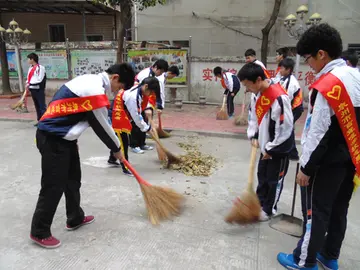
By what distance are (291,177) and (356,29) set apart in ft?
33.3

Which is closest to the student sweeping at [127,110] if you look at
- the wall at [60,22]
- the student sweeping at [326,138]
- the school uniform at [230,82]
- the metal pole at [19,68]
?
the student sweeping at [326,138]

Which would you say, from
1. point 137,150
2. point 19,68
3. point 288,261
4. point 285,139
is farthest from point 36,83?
point 288,261

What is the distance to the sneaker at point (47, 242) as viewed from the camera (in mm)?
2590

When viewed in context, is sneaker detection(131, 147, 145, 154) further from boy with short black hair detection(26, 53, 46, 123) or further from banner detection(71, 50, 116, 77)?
banner detection(71, 50, 116, 77)

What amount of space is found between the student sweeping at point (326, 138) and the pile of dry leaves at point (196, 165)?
89.3 inches

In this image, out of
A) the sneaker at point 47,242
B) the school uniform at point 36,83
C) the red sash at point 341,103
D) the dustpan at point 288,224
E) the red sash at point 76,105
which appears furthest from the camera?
→ the school uniform at point 36,83

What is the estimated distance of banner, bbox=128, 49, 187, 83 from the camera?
10.2 m

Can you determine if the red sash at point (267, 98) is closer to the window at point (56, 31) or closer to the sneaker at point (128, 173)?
the sneaker at point (128, 173)

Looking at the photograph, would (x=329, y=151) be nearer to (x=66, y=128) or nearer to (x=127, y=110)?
(x=66, y=128)

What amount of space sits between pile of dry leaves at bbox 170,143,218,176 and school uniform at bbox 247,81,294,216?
1407 mm

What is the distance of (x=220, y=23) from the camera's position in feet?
42.8

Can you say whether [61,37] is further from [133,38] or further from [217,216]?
[217,216]

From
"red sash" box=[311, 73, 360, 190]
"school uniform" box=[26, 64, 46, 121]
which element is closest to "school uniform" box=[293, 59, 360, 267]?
"red sash" box=[311, 73, 360, 190]

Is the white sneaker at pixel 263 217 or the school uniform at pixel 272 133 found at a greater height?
the school uniform at pixel 272 133
